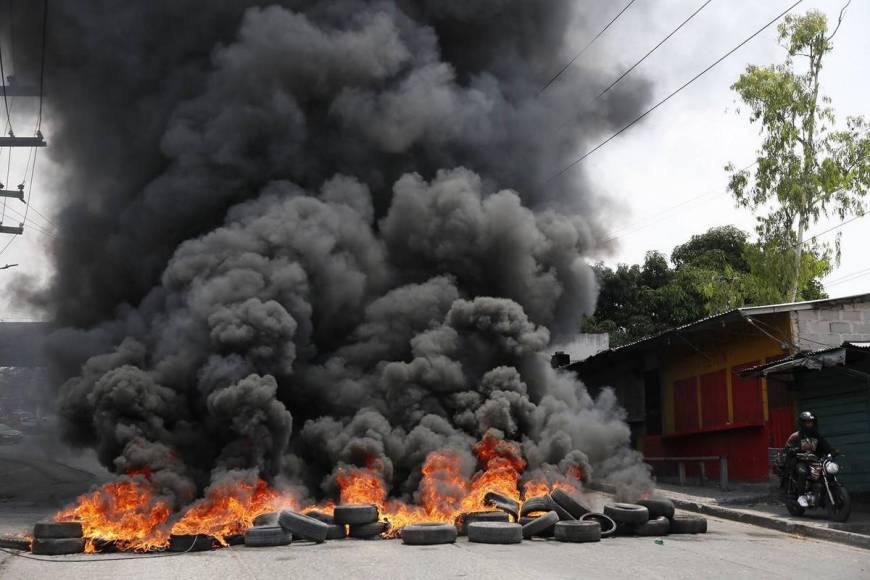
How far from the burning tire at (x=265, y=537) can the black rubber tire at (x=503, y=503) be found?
11.7 ft

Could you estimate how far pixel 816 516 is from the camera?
1431 centimetres

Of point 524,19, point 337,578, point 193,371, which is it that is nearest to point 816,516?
point 337,578

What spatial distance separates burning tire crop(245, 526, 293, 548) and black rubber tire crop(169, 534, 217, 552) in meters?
0.67

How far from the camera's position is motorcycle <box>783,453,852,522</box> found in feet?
43.9

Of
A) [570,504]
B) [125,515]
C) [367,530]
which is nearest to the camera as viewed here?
[125,515]

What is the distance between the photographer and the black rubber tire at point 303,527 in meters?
12.1

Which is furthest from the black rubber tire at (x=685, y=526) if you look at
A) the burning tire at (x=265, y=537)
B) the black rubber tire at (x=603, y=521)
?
the burning tire at (x=265, y=537)

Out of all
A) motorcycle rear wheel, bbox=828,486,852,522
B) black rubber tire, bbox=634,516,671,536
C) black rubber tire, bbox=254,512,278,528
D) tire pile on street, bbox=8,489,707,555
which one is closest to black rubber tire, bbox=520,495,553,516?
tire pile on street, bbox=8,489,707,555

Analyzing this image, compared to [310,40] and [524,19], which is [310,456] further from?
[524,19]

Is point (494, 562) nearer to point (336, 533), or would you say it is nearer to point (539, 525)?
point (539, 525)

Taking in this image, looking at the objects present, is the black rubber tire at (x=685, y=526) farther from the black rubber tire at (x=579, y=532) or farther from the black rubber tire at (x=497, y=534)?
the black rubber tire at (x=497, y=534)

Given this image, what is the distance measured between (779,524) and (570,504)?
3936 mm

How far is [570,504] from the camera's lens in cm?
1295

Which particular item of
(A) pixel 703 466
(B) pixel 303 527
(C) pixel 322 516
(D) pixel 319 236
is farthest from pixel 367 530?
(A) pixel 703 466
